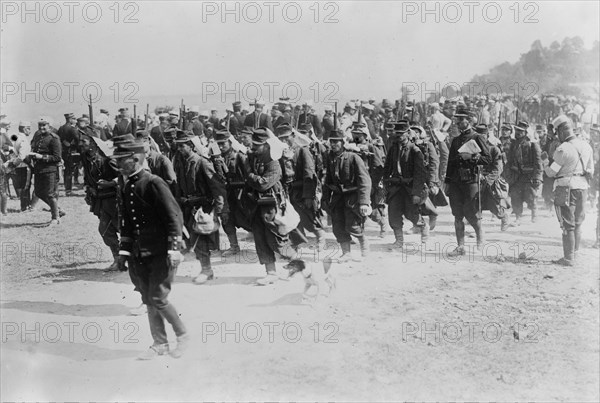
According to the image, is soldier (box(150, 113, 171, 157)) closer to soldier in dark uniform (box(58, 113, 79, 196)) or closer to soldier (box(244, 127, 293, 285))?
soldier in dark uniform (box(58, 113, 79, 196))

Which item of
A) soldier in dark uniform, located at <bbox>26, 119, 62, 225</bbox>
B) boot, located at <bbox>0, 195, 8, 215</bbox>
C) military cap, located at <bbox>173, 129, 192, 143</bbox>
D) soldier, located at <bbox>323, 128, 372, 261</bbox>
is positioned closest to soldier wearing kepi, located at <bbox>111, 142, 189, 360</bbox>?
military cap, located at <bbox>173, 129, 192, 143</bbox>

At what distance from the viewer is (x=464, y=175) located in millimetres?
9234

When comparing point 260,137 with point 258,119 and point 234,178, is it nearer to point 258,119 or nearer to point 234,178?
point 234,178

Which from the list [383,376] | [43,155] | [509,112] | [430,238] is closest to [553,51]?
[509,112]

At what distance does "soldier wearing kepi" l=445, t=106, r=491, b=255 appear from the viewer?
9211 millimetres

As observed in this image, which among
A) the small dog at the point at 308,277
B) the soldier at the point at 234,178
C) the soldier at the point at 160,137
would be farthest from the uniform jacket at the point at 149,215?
the soldier at the point at 160,137

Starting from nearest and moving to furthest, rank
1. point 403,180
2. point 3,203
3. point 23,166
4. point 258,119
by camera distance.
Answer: point 403,180, point 23,166, point 3,203, point 258,119

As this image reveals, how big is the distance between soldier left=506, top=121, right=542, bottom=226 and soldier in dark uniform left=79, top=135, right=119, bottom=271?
7297mm

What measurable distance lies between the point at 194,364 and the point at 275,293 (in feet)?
6.59

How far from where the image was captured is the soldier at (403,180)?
9.38 m

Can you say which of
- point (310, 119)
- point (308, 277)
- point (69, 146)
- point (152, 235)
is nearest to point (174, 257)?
point (152, 235)

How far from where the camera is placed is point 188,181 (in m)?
7.75

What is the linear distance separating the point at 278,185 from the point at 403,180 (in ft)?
8.25

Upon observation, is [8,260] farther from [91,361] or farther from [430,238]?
[430,238]
